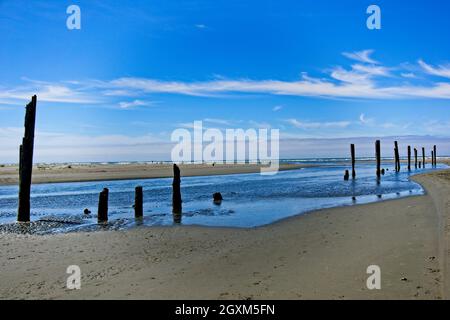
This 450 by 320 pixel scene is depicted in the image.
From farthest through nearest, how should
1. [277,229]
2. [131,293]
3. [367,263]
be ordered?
[277,229]
[367,263]
[131,293]

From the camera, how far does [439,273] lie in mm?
6590

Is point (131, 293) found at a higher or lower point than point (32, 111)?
lower

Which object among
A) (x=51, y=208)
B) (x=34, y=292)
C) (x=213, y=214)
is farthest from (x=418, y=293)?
(x=51, y=208)

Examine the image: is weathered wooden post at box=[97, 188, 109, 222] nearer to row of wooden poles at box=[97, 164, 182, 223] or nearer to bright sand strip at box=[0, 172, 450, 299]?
row of wooden poles at box=[97, 164, 182, 223]

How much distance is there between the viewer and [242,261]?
27.2 feet

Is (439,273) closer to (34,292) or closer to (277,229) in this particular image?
(277,229)

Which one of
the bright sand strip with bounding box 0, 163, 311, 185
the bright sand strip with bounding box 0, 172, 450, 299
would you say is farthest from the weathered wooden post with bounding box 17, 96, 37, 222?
the bright sand strip with bounding box 0, 163, 311, 185

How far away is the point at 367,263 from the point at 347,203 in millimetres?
11095

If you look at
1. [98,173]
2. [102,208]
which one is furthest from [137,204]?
[98,173]

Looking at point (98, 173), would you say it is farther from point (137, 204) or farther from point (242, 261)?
point (242, 261)
